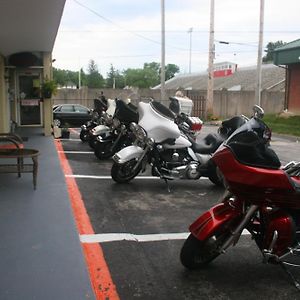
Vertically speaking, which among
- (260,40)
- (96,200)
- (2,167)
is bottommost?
(96,200)

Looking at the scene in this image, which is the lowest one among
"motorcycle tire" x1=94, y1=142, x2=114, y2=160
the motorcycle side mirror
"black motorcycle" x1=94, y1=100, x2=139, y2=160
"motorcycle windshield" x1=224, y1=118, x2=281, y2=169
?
"motorcycle tire" x1=94, y1=142, x2=114, y2=160

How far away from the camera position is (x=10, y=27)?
26.8ft

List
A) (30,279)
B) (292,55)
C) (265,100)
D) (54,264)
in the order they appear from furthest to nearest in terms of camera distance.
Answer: (265,100) < (292,55) < (54,264) < (30,279)

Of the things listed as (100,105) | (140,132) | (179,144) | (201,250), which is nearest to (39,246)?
(201,250)

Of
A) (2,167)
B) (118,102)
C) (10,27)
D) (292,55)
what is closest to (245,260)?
(2,167)

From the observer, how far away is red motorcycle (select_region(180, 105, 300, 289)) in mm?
3461

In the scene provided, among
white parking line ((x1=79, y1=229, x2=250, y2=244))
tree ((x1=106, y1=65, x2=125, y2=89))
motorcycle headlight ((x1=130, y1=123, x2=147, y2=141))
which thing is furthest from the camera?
tree ((x1=106, y1=65, x2=125, y2=89))

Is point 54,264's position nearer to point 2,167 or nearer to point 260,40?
point 2,167

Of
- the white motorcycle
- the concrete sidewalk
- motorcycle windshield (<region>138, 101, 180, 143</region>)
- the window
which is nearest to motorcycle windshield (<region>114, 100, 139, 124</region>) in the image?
the white motorcycle

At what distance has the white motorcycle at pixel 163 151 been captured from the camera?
6.94m

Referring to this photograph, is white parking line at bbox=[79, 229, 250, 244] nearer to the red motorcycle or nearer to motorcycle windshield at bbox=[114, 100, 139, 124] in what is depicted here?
the red motorcycle

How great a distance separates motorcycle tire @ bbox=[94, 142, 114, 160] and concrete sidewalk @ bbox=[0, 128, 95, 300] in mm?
3516

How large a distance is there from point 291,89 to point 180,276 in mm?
21885

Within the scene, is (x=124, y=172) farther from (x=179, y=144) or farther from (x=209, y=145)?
(x=209, y=145)
